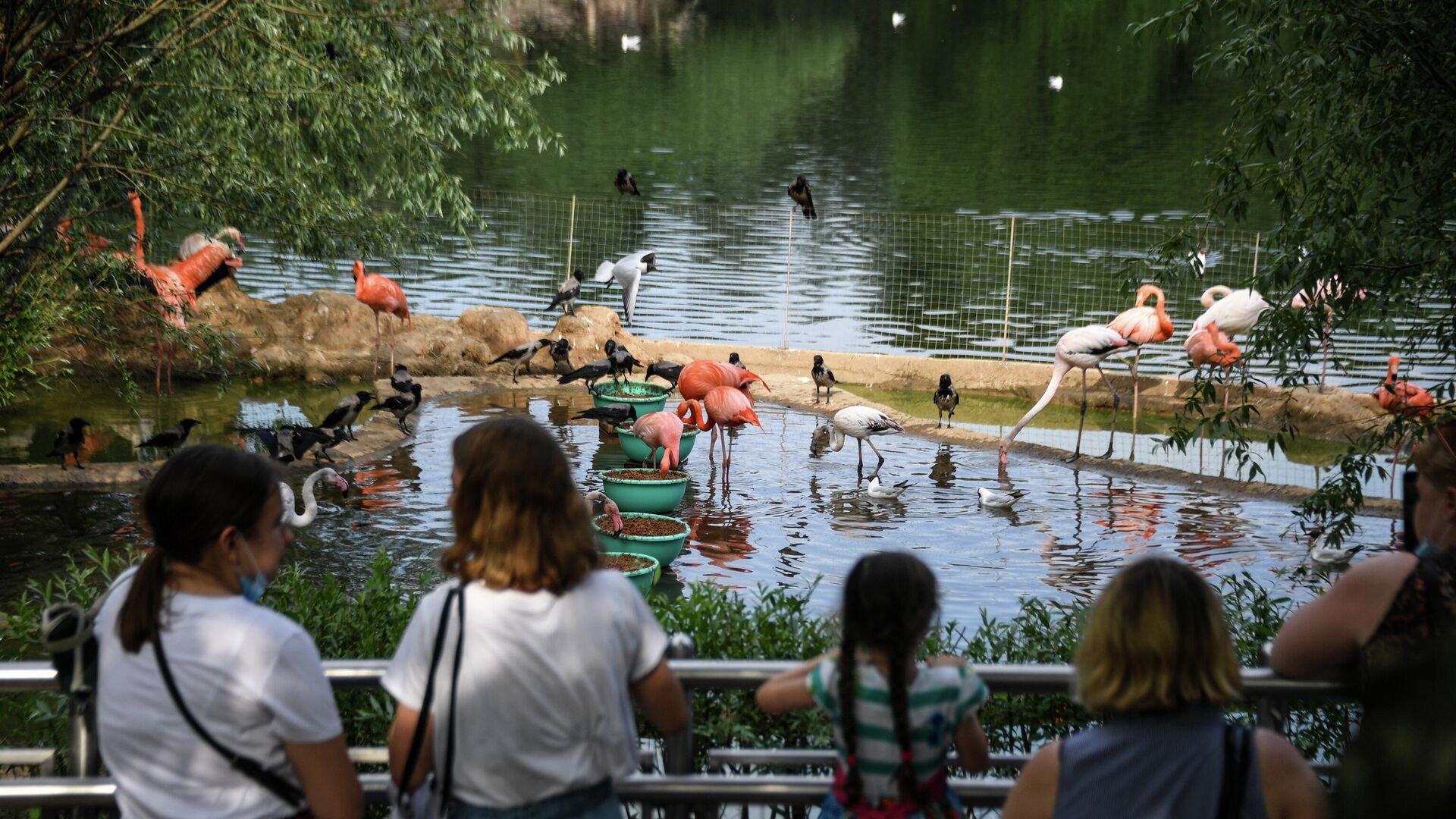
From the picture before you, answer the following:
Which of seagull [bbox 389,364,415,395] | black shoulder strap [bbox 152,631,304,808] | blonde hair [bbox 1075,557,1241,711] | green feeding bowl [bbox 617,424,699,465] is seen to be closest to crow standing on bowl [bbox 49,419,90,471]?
seagull [bbox 389,364,415,395]

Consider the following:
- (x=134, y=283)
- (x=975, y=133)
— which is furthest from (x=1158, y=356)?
(x=975, y=133)

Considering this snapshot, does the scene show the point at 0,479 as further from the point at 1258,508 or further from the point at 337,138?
the point at 1258,508

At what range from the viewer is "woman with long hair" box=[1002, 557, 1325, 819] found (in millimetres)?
1997

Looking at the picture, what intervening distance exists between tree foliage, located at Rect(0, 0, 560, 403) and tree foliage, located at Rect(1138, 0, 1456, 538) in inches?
223

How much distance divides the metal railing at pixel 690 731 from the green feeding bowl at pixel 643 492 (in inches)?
275

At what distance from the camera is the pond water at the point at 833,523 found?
27.4 feet

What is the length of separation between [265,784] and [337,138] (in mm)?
8387

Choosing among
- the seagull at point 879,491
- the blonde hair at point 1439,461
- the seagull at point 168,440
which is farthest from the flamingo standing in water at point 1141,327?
the blonde hair at point 1439,461

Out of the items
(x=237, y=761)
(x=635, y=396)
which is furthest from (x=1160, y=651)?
(x=635, y=396)

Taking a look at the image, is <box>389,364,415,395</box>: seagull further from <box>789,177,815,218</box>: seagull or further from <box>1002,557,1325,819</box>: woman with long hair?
<box>1002,557,1325,819</box>: woman with long hair

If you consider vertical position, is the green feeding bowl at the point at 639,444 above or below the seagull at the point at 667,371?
below

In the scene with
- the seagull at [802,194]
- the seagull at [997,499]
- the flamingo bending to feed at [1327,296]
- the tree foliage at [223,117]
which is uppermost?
the seagull at [802,194]

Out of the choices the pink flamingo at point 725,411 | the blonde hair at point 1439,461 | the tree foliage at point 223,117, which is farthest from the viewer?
the pink flamingo at point 725,411

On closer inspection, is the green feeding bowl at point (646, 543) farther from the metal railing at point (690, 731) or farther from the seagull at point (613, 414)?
the metal railing at point (690, 731)
